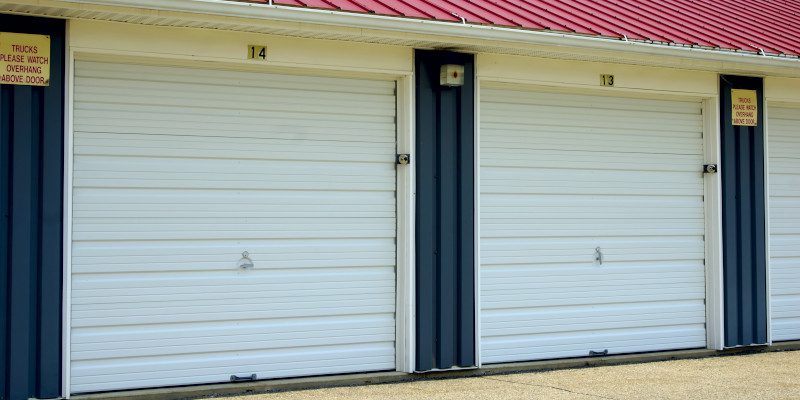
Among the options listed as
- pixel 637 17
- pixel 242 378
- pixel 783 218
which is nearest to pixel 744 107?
pixel 783 218

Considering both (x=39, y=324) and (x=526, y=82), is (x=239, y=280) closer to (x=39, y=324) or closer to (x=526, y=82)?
(x=39, y=324)

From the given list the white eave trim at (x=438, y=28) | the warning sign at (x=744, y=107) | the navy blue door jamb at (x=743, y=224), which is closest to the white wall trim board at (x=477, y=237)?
the white eave trim at (x=438, y=28)

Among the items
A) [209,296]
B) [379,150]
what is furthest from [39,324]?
[379,150]

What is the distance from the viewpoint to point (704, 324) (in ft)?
34.6

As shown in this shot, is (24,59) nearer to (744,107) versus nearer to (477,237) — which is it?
(477,237)

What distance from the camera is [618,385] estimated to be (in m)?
8.59

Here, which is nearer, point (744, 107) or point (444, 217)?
point (444, 217)

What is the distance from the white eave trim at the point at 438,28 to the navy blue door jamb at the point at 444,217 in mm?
642

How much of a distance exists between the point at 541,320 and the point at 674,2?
4.33 m

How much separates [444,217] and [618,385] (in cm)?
207

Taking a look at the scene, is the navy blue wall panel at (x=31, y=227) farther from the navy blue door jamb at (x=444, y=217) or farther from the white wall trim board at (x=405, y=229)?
the navy blue door jamb at (x=444, y=217)

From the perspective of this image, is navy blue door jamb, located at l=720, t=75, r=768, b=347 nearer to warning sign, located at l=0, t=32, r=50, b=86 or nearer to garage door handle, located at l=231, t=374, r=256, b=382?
garage door handle, located at l=231, t=374, r=256, b=382

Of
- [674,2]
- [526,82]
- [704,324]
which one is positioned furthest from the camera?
[674,2]

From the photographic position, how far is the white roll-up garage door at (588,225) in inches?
371
